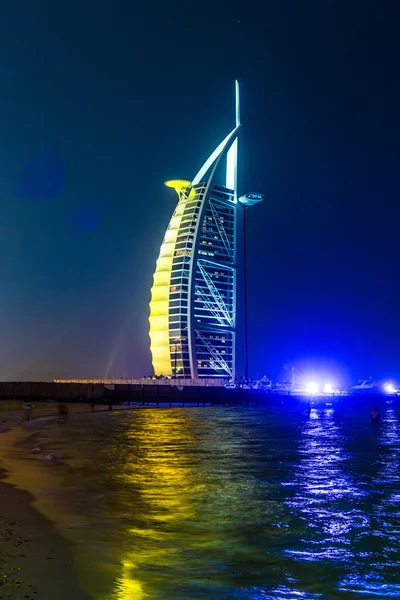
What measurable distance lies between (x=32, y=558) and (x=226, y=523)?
155 inches

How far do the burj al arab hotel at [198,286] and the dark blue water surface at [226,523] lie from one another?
383 ft

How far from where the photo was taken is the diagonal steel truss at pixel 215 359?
145375 mm

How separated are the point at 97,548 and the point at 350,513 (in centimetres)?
539

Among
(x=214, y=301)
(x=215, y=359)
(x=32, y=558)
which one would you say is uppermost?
(x=214, y=301)

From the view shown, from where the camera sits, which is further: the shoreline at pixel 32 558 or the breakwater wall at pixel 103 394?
the breakwater wall at pixel 103 394

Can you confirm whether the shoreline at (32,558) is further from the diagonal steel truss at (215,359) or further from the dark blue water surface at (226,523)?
the diagonal steel truss at (215,359)

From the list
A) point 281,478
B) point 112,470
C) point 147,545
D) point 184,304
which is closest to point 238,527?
point 147,545

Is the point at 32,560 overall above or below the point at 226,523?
above

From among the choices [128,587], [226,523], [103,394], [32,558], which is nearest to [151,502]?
[226,523]

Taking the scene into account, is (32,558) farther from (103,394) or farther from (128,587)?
(103,394)

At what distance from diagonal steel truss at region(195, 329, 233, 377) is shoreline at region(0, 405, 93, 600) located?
132841 mm

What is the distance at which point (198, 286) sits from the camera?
145 meters

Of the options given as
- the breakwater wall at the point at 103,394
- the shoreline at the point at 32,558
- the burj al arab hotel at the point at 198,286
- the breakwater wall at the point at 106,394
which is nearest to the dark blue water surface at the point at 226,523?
the shoreline at the point at 32,558

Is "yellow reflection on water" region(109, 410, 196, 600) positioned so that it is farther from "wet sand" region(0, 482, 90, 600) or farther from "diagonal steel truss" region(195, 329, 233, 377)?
"diagonal steel truss" region(195, 329, 233, 377)
